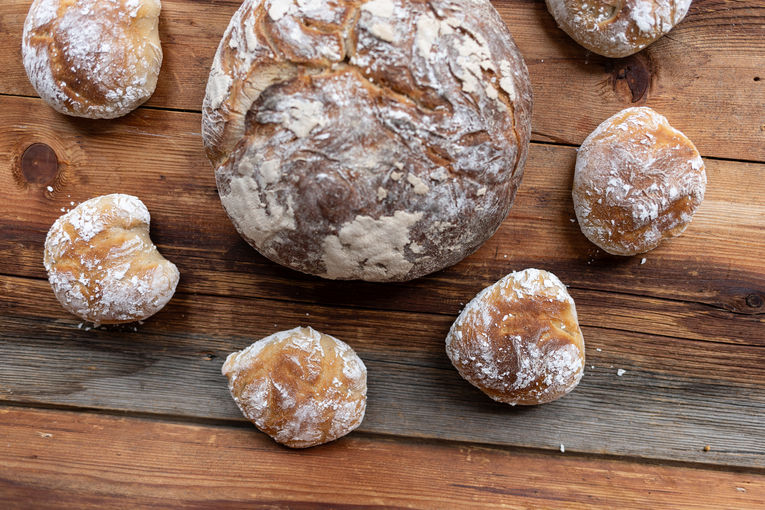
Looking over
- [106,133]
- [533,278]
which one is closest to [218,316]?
[106,133]

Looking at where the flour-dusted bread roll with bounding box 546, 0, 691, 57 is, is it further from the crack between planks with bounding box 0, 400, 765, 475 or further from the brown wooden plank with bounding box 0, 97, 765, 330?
the crack between planks with bounding box 0, 400, 765, 475

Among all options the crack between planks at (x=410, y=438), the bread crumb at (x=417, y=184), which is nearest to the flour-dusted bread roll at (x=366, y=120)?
the bread crumb at (x=417, y=184)

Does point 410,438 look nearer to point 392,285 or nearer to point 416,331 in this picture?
point 416,331

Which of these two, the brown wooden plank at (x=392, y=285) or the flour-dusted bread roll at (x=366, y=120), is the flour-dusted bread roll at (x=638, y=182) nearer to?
the brown wooden plank at (x=392, y=285)

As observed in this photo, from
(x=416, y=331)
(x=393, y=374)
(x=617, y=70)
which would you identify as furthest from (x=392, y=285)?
(x=617, y=70)

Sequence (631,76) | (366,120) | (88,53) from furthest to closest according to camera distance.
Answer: (631,76) < (88,53) < (366,120)

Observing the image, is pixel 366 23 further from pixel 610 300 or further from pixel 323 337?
pixel 610 300
